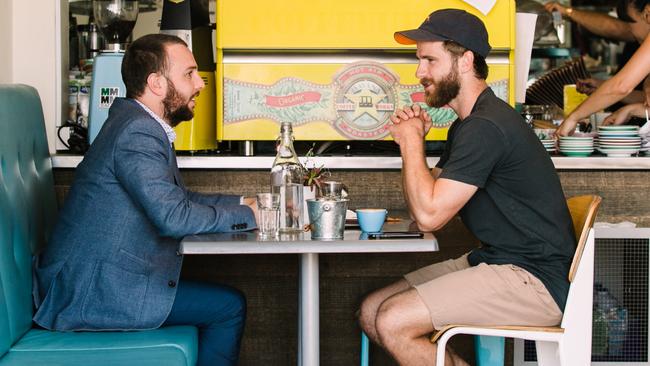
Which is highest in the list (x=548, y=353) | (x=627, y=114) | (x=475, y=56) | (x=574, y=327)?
(x=475, y=56)

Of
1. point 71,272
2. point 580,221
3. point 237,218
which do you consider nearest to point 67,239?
point 71,272

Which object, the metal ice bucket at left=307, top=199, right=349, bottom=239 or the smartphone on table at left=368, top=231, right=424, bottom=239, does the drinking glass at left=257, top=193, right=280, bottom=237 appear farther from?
the smartphone on table at left=368, top=231, right=424, bottom=239

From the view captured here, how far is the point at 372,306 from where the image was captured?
3.28 m

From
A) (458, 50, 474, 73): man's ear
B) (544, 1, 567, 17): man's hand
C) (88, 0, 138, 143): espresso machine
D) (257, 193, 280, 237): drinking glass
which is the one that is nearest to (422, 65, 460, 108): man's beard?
(458, 50, 474, 73): man's ear

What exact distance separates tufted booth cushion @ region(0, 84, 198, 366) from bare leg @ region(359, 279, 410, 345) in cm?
55

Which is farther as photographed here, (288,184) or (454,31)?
(454,31)

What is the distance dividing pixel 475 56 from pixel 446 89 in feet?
0.46

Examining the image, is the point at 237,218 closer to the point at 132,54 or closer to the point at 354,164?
the point at 132,54

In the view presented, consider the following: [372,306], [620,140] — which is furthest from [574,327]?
[620,140]

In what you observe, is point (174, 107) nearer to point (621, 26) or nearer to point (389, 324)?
point (389, 324)

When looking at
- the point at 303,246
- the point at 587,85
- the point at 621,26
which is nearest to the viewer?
the point at 303,246

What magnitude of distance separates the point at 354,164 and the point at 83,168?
1122 mm

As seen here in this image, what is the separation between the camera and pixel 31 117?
3.45m

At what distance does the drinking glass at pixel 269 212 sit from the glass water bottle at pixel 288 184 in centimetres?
5
